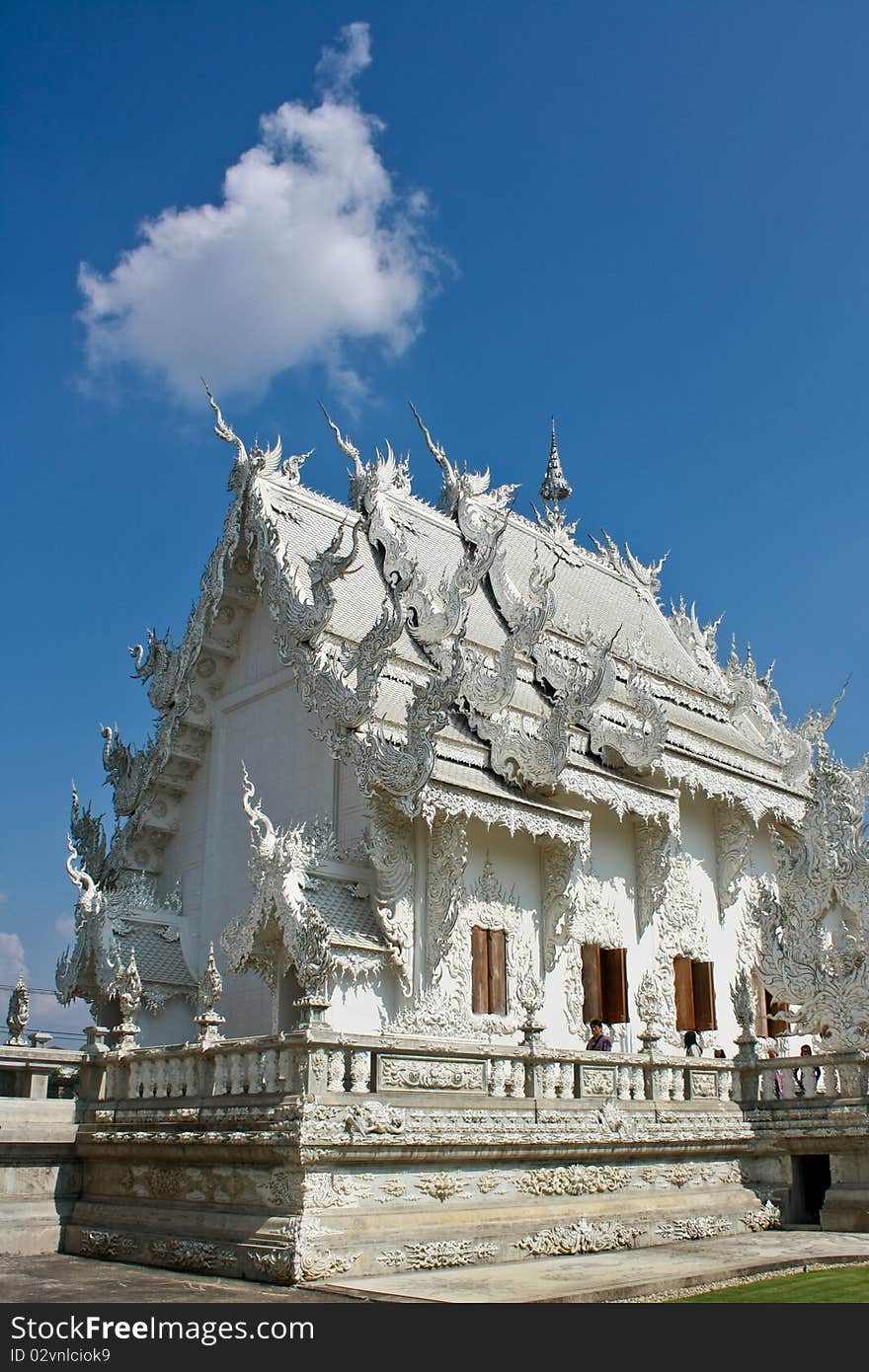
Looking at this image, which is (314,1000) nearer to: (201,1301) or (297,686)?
(201,1301)

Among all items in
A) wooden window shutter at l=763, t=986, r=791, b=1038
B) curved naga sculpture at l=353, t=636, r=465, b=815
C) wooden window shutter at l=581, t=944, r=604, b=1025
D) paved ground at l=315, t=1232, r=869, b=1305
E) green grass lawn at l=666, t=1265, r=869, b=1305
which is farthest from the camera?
wooden window shutter at l=763, t=986, r=791, b=1038

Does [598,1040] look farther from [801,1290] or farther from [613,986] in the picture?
[801,1290]

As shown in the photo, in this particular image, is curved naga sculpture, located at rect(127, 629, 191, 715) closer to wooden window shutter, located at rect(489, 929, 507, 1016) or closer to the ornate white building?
the ornate white building

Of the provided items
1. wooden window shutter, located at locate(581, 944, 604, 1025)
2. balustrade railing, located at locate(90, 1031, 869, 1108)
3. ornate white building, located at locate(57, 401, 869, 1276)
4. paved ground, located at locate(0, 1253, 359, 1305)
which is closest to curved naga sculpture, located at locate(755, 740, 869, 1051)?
ornate white building, located at locate(57, 401, 869, 1276)

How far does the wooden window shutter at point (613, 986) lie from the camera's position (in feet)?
52.2

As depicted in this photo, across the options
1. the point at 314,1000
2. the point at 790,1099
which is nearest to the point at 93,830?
the point at 314,1000

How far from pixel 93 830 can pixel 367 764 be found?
207 inches

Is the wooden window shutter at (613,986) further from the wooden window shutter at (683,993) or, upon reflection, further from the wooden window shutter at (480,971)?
the wooden window shutter at (480,971)

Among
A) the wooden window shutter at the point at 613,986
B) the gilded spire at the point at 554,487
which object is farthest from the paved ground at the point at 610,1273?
the gilded spire at the point at 554,487

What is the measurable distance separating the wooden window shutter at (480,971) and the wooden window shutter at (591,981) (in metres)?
1.74

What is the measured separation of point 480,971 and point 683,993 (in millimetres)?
4216

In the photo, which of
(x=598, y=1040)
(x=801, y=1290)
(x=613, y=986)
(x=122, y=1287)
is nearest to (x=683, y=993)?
(x=613, y=986)

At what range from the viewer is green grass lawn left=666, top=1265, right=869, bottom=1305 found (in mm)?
8172

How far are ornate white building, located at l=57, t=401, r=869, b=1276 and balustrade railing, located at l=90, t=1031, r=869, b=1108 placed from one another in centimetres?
5
